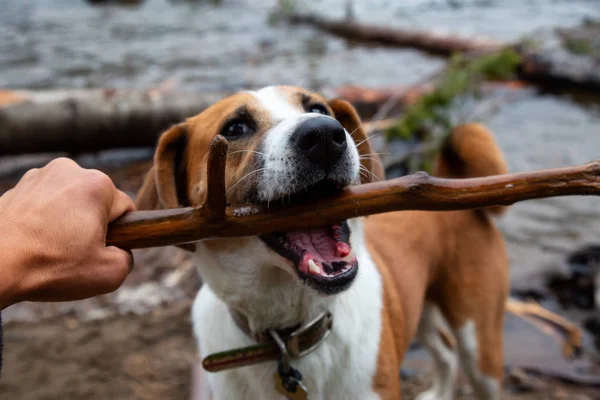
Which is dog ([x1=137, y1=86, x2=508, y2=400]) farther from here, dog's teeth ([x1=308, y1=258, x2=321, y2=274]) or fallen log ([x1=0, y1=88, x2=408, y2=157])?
Result: fallen log ([x1=0, y1=88, x2=408, y2=157])

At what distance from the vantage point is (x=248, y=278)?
2180mm

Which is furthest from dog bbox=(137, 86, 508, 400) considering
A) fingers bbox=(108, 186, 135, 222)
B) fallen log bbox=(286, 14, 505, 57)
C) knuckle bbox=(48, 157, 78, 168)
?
fallen log bbox=(286, 14, 505, 57)

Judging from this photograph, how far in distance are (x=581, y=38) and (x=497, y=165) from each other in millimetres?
9029

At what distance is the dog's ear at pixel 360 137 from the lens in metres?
2.54

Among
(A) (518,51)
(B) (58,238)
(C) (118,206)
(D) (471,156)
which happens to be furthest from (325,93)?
(B) (58,238)

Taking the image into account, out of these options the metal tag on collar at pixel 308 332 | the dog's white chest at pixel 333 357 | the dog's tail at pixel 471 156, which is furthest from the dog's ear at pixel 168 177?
the dog's tail at pixel 471 156

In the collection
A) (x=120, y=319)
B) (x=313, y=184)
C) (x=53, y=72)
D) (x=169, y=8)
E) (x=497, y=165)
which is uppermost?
(x=313, y=184)

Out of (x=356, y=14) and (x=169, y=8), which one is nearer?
(x=356, y=14)

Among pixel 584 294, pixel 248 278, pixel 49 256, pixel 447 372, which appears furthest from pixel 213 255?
pixel 584 294

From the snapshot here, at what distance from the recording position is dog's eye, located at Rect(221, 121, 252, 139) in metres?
2.37

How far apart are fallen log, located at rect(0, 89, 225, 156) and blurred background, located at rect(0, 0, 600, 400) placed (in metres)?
0.02

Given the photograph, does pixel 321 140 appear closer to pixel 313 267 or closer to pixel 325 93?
pixel 313 267

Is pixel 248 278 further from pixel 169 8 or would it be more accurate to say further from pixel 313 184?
pixel 169 8

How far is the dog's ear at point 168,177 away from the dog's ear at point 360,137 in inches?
29.9
